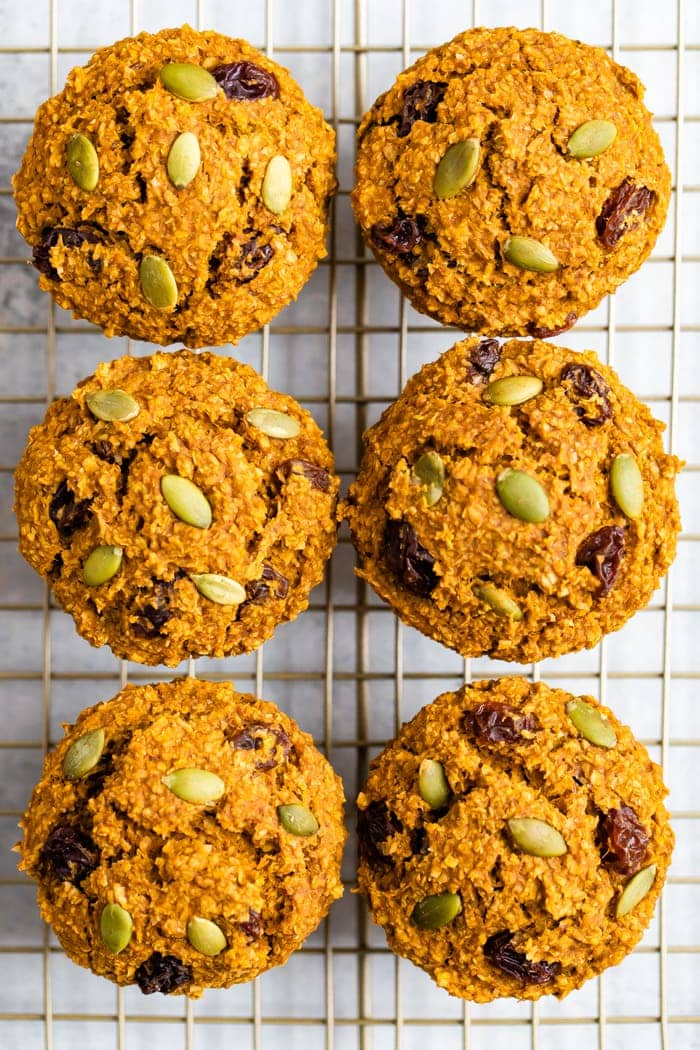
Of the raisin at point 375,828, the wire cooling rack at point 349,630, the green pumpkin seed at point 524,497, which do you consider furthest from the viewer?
the wire cooling rack at point 349,630

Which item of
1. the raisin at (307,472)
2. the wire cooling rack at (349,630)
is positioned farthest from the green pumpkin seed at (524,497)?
the wire cooling rack at (349,630)

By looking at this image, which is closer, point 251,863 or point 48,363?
point 251,863

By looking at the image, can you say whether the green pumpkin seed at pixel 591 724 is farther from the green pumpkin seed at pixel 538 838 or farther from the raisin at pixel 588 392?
the raisin at pixel 588 392

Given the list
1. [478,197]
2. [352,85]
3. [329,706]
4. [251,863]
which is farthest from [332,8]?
[251,863]

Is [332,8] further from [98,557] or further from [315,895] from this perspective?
[315,895]

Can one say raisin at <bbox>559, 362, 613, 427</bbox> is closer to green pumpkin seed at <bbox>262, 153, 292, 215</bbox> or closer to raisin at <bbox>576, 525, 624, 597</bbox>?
raisin at <bbox>576, 525, 624, 597</bbox>

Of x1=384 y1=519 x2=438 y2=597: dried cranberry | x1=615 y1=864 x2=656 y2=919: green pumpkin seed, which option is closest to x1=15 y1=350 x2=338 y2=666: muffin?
x1=384 y1=519 x2=438 y2=597: dried cranberry
